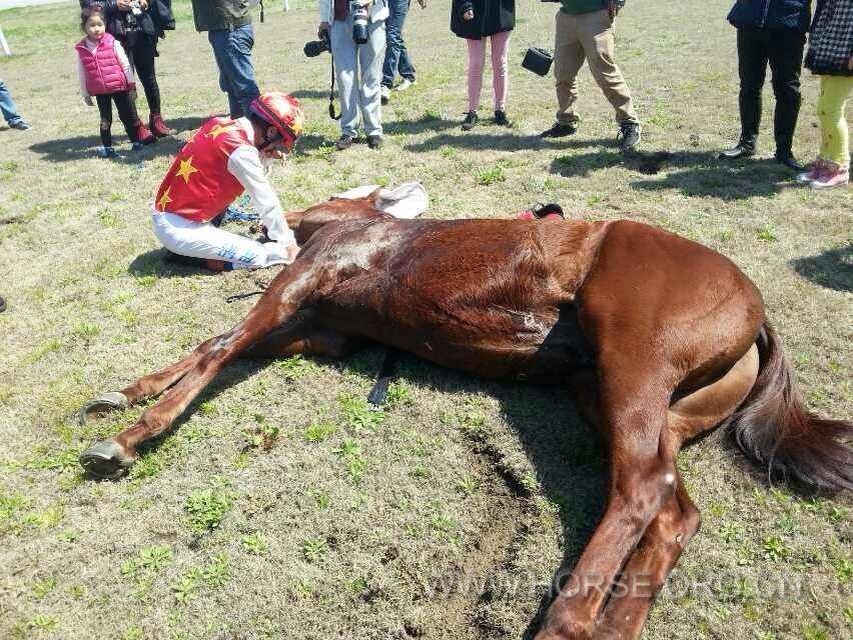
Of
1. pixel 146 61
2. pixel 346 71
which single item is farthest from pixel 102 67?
pixel 346 71

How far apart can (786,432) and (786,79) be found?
4785 mm

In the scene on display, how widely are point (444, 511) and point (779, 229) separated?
13.4 feet

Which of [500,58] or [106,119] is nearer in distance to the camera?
[500,58]

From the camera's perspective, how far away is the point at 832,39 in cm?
559

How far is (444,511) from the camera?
291 cm

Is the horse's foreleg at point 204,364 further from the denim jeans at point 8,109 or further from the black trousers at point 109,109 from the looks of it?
the denim jeans at point 8,109

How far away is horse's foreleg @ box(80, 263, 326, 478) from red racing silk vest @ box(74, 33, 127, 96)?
19.6ft

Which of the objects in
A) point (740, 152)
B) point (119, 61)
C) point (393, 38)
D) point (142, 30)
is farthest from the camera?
point (393, 38)

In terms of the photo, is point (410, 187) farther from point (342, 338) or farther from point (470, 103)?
point (470, 103)

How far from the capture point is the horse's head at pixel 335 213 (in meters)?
4.53

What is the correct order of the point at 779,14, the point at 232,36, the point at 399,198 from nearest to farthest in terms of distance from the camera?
the point at 399,198 → the point at 779,14 → the point at 232,36

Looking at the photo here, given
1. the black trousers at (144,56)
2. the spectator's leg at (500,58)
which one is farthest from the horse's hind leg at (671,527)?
the black trousers at (144,56)

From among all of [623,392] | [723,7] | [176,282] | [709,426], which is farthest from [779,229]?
[723,7]

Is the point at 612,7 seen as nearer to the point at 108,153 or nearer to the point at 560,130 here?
the point at 560,130
